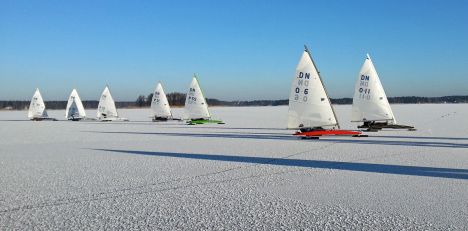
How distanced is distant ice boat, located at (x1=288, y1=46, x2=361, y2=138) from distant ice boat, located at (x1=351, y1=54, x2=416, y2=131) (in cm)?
570

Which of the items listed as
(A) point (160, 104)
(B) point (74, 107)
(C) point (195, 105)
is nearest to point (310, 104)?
(C) point (195, 105)

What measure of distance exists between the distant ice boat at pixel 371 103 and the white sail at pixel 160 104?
2075cm

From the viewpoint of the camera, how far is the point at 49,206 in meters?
7.21

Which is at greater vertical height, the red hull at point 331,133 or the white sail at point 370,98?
the white sail at point 370,98

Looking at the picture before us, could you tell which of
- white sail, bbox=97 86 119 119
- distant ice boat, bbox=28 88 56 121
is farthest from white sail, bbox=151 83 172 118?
distant ice boat, bbox=28 88 56 121

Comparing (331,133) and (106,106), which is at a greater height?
(106,106)

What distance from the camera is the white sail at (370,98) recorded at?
79.3 feet

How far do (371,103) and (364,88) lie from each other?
973 millimetres

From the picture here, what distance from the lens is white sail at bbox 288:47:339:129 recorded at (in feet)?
62.8

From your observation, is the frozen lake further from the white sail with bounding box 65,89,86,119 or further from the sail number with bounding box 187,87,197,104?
the white sail with bounding box 65,89,86,119

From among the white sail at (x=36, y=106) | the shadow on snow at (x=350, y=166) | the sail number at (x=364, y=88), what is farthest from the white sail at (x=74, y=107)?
the shadow on snow at (x=350, y=166)

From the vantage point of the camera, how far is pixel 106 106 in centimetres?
4281

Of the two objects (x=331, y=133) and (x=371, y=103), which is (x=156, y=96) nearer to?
(x=371, y=103)

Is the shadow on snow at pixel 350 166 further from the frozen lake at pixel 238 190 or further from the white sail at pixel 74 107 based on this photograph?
the white sail at pixel 74 107
